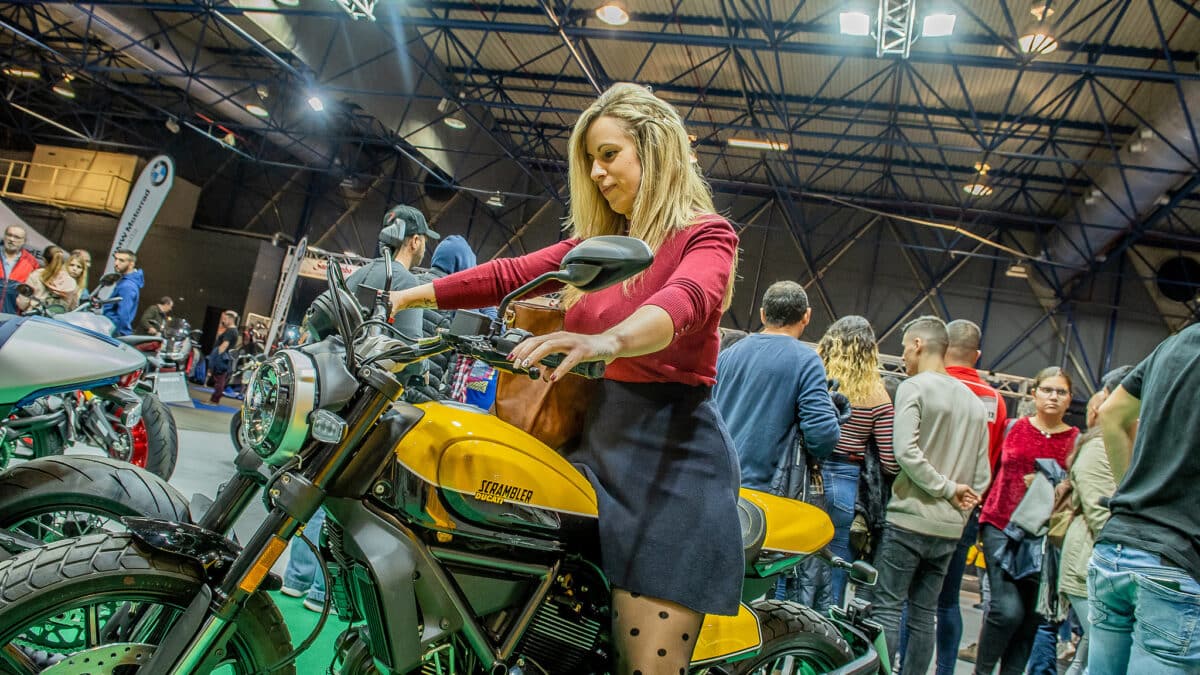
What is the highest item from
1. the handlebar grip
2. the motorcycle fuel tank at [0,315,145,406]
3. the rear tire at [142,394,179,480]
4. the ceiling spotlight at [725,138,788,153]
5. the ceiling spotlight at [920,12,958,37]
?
the ceiling spotlight at [725,138,788,153]

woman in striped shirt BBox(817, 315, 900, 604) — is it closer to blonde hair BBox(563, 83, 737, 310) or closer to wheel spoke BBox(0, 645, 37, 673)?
blonde hair BBox(563, 83, 737, 310)

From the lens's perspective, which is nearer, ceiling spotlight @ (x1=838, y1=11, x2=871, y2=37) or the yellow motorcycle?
the yellow motorcycle

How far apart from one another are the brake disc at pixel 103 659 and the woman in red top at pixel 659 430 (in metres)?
0.85

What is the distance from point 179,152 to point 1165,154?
2183cm

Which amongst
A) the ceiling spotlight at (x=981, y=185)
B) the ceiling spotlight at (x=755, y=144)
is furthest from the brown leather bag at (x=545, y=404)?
the ceiling spotlight at (x=981, y=185)

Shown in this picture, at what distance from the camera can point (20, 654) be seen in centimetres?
149

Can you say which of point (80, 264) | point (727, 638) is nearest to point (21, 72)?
point (80, 264)

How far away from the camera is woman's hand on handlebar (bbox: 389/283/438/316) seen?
5.55 ft

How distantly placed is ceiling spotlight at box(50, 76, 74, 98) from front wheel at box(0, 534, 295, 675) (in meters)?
21.2

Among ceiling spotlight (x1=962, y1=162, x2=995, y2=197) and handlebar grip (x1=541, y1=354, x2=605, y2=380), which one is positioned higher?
ceiling spotlight (x1=962, y1=162, x2=995, y2=197)

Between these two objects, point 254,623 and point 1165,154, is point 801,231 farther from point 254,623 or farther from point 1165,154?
point 254,623

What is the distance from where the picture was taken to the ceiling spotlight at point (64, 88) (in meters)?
17.9

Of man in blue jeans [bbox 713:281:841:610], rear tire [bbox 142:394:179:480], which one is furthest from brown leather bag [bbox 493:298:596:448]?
rear tire [bbox 142:394:179:480]

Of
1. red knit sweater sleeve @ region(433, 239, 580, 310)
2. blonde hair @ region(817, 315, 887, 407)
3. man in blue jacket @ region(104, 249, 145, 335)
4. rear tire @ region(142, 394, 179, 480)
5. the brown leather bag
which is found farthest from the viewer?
man in blue jacket @ region(104, 249, 145, 335)
